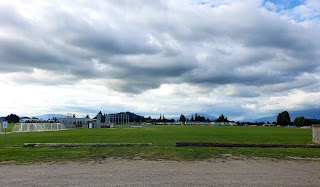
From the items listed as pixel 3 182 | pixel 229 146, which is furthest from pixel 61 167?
pixel 229 146

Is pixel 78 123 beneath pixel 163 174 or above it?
above

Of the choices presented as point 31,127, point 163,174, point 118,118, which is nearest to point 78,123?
point 31,127

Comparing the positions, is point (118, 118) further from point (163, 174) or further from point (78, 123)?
point (163, 174)

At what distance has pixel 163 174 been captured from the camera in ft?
37.4

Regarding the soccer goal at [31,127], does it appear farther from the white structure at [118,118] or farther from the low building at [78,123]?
the white structure at [118,118]

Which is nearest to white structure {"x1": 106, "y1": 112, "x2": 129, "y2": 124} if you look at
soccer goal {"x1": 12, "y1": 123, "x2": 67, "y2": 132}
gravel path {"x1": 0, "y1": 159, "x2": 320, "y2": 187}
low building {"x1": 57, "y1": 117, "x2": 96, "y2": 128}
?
low building {"x1": 57, "y1": 117, "x2": 96, "y2": 128}

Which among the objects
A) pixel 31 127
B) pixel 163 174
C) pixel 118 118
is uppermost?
pixel 118 118

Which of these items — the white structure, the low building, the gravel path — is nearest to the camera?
the gravel path

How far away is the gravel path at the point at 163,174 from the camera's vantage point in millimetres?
10023

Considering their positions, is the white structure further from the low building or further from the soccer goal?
the soccer goal

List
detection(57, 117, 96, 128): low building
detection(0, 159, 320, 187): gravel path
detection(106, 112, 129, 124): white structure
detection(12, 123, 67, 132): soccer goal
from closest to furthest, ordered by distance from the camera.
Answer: detection(0, 159, 320, 187): gravel path < detection(12, 123, 67, 132): soccer goal < detection(57, 117, 96, 128): low building < detection(106, 112, 129, 124): white structure

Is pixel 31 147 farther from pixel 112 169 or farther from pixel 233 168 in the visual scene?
pixel 233 168

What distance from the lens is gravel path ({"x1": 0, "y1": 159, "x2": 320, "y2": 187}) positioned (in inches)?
395

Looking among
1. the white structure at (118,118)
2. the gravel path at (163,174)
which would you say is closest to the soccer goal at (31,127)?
the gravel path at (163,174)
